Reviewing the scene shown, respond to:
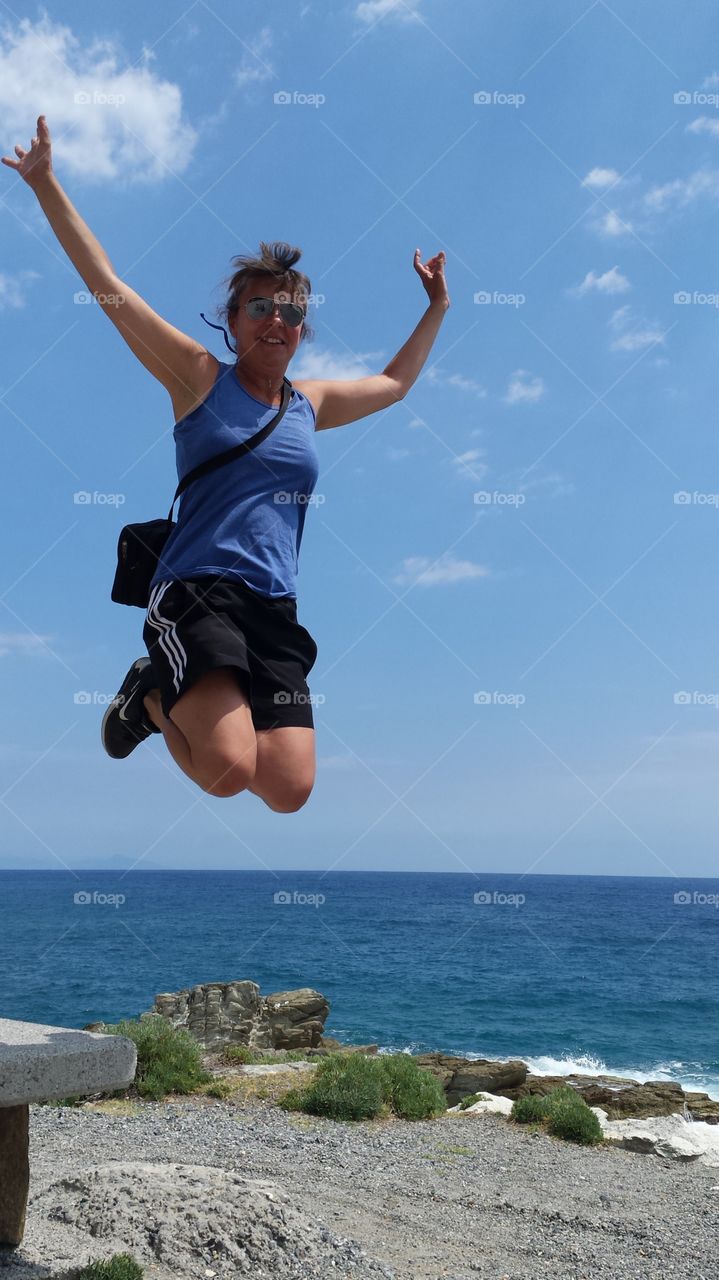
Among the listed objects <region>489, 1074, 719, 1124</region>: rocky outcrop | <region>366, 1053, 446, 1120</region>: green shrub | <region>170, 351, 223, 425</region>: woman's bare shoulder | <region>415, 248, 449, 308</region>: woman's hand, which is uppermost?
<region>415, 248, 449, 308</region>: woman's hand

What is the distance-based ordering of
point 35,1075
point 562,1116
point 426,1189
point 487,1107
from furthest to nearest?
point 487,1107
point 562,1116
point 426,1189
point 35,1075

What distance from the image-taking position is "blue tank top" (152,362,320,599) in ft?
14.1

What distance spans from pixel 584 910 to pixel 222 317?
116 metres

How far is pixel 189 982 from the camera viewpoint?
57.0 metres

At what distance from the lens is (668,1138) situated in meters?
13.0

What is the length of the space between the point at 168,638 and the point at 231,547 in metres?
0.48

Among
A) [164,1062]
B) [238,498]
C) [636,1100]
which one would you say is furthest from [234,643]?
[636,1100]

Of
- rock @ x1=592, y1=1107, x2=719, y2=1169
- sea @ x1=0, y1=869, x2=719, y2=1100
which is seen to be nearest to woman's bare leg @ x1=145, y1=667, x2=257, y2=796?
rock @ x1=592, y1=1107, x2=719, y2=1169

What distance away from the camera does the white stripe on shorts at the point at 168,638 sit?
4121mm

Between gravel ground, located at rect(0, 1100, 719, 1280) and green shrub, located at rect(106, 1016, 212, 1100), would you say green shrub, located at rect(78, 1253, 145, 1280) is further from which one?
green shrub, located at rect(106, 1016, 212, 1100)

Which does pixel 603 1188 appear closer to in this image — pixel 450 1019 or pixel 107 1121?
pixel 107 1121

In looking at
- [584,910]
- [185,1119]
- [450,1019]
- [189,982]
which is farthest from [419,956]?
[185,1119]

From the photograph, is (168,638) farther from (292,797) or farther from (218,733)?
(292,797)

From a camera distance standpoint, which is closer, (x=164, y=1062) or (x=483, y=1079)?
(x=164, y=1062)
